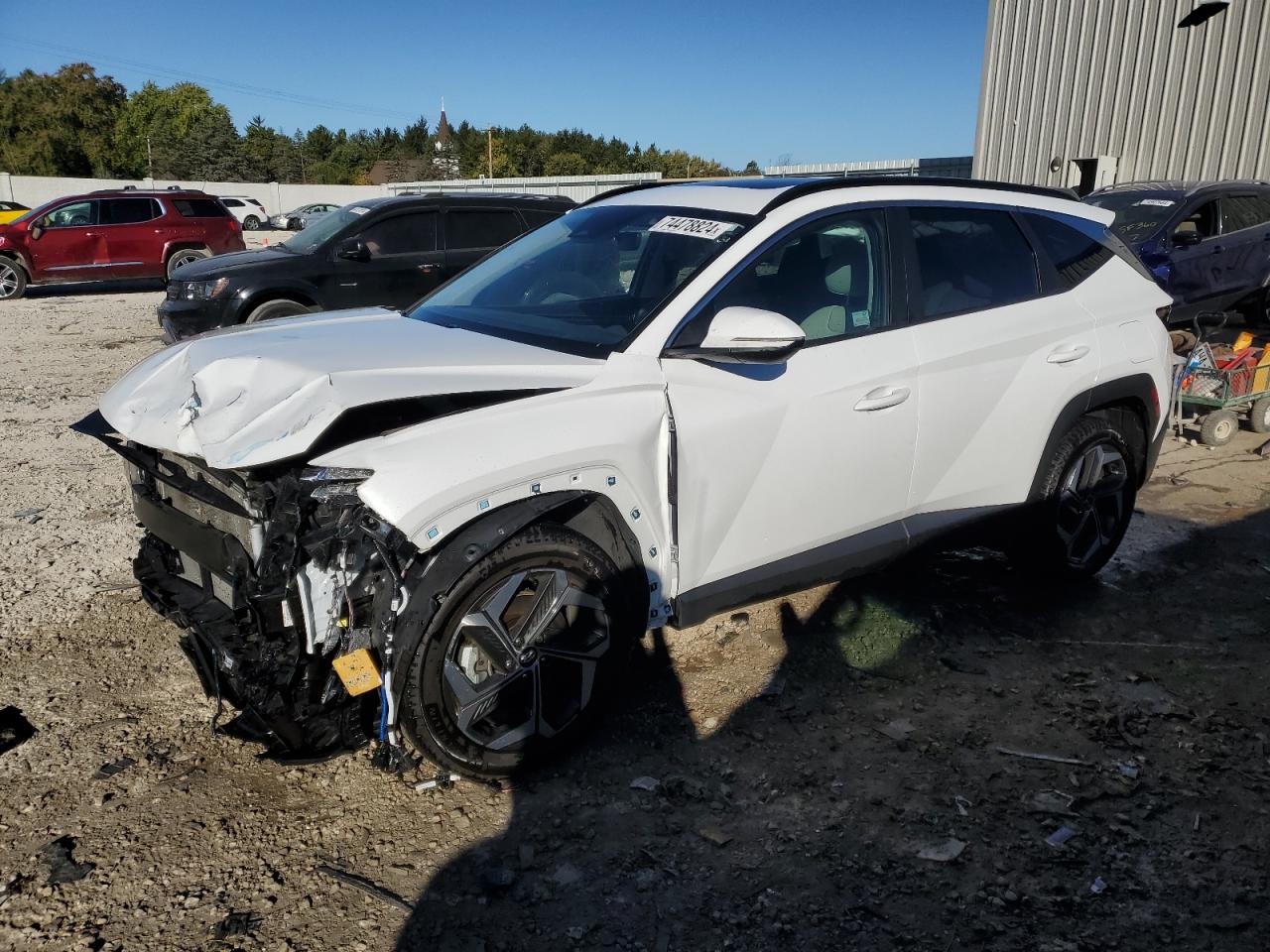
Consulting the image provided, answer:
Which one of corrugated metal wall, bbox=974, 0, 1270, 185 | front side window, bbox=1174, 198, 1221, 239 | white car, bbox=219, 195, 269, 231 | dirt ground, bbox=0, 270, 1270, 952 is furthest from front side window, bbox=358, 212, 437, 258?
white car, bbox=219, 195, 269, 231

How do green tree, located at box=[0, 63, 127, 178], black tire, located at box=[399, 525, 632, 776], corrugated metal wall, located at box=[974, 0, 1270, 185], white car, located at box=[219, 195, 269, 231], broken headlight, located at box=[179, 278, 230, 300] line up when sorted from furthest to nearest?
green tree, located at box=[0, 63, 127, 178] < white car, located at box=[219, 195, 269, 231] < corrugated metal wall, located at box=[974, 0, 1270, 185] < broken headlight, located at box=[179, 278, 230, 300] < black tire, located at box=[399, 525, 632, 776]

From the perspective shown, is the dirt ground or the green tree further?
the green tree

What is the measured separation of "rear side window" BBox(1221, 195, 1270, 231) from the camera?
11.1 m

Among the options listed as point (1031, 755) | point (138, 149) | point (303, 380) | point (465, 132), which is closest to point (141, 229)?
point (303, 380)

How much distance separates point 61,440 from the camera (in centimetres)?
715

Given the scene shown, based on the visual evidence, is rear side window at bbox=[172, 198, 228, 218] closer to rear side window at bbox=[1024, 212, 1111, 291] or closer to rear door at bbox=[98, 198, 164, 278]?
rear door at bbox=[98, 198, 164, 278]

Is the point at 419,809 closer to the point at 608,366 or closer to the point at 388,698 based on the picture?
the point at 388,698

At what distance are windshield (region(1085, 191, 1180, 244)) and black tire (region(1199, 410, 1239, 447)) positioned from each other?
146 inches

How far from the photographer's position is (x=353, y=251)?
9.41m

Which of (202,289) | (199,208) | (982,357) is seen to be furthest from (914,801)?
(199,208)

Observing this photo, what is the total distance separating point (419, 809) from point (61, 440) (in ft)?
18.5

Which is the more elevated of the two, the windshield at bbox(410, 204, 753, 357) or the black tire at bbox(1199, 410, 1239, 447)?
the windshield at bbox(410, 204, 753, 357)

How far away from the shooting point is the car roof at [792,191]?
12.1 feet

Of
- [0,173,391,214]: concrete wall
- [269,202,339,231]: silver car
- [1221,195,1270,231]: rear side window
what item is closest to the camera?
[1221,195,1270,231]: rear side window
